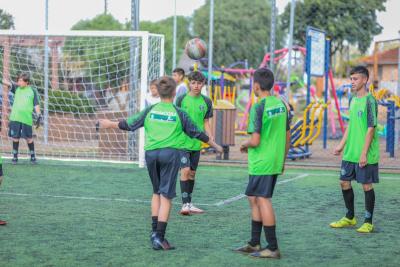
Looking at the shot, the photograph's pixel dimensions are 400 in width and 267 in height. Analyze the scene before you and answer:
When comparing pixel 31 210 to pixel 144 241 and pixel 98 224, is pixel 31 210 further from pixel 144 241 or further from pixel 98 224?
pixel 144 241

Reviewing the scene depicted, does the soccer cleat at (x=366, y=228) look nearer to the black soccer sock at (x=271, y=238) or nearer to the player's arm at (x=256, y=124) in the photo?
the black soccer sock at (x=271, y=238)

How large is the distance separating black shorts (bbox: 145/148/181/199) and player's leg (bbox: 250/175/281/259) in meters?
0.92

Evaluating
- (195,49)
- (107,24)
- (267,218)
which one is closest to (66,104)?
(195,49)

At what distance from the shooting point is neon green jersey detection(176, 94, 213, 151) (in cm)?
976

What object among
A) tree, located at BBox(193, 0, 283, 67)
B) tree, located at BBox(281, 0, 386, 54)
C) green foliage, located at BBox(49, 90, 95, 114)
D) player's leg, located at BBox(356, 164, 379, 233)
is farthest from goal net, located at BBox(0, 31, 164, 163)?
tree, located at BBox(193, 0, 283, 67)

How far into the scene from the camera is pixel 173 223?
29.4ft

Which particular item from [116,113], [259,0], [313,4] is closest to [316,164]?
[116,113]

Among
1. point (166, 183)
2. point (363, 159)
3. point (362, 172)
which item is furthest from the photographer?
point (362, 172)

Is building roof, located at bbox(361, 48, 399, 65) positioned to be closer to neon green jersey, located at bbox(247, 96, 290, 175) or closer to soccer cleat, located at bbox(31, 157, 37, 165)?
soccer cleat, located at bbox(31, 157, 37, 165)

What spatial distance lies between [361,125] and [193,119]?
2211mm

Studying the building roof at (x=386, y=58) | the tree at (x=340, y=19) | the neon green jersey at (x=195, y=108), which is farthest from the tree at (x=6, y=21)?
the building roof at (x=386, y=58)

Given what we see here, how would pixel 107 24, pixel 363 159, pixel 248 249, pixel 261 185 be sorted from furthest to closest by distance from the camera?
pixel 107 24 < pixel 363 159 < pixel 248 249 < pixel 261 185

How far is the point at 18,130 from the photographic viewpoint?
15531 millimetres

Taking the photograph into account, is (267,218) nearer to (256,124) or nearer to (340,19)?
(256,124)
